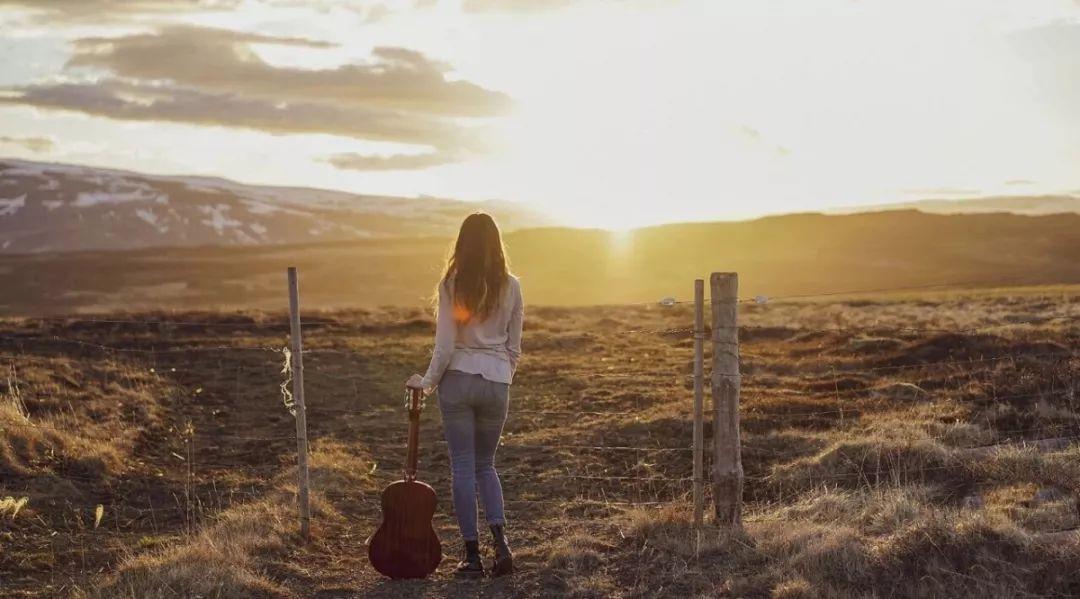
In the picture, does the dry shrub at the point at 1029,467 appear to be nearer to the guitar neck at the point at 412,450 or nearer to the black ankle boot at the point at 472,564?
the black ankle boot at the point at 472,564

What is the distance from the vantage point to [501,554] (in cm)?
687

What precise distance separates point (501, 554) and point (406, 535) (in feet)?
2.24

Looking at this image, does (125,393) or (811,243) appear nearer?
(125,393)

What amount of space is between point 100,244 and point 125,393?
17999cm

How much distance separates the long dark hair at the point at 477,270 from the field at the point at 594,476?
1.96m

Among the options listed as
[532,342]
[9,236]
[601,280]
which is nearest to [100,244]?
[9,236]

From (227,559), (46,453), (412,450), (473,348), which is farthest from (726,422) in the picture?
(46,453)

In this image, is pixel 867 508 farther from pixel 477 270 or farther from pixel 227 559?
pixel 227 559

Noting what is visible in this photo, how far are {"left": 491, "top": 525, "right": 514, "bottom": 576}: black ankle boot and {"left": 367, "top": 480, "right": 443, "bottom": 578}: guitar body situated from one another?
1.35 feet

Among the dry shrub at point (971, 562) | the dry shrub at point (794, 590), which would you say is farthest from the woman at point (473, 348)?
the dry shrub at point (971, 562)

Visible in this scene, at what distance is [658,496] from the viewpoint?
9.97m

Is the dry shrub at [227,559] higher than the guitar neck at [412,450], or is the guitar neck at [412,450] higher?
the guitar neck at [412,450]

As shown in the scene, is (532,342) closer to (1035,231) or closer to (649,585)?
(649,585)

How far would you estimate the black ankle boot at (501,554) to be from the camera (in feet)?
22.5
